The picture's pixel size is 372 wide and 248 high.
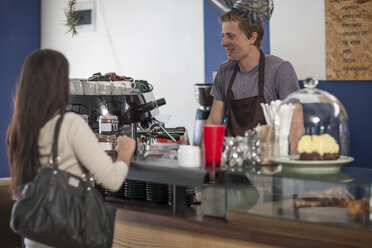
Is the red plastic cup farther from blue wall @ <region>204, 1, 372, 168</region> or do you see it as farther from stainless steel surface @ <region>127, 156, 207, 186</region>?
blue wall @ <region>204, 1, 372, 168</region>

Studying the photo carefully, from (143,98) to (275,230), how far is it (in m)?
1.80

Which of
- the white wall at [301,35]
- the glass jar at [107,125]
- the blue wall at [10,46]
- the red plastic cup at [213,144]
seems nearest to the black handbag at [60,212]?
the red plastic cup at [213,144]

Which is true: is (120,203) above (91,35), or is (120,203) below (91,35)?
below

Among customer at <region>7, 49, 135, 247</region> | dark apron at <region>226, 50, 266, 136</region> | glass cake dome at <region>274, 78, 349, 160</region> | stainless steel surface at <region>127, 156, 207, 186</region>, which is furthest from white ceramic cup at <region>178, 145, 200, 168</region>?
dark apron at <region>226, 50, 266, 136</region>

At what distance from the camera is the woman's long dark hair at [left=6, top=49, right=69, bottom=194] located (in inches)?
79.0

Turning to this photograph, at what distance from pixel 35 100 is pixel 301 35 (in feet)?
11.2

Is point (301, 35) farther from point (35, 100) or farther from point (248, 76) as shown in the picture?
point (35, 100)

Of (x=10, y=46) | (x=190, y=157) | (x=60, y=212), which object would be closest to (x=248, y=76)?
(x=190, y=157)

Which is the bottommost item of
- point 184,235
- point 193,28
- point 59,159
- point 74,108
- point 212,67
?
point 184,235

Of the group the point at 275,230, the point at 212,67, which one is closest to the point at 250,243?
the point at 275,230

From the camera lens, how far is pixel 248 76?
136 inches

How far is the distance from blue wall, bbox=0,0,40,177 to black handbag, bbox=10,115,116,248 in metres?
4.99

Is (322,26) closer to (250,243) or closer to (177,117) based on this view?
(177,117)

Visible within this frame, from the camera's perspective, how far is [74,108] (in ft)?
11.8
